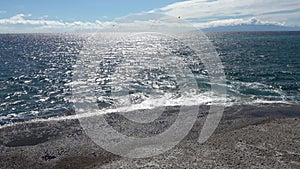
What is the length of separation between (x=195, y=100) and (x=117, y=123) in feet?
45.3

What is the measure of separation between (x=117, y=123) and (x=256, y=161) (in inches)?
665

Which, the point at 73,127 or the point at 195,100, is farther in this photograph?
the point at 195,100

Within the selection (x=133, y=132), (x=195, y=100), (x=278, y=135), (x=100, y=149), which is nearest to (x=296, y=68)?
(x=195, y=100)

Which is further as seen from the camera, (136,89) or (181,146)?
(136,89)

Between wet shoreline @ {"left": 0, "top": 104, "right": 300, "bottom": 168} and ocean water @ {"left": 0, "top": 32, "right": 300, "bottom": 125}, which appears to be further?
ocean water @ {"left": 0, "top": 32, "right": 300, "bottom": 125}

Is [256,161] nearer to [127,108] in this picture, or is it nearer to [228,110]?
[228,110]

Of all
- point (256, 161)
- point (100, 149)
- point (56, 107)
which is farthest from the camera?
point (56, 107)

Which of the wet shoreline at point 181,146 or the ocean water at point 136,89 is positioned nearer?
the wet shoreline at point 181,146

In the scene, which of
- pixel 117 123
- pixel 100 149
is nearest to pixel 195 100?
pixel 117 123

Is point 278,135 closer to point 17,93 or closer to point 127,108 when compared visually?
point 127,108

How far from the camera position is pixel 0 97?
46.5 metres

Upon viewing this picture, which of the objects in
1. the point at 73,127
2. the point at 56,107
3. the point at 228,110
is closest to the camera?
the point at 73,127

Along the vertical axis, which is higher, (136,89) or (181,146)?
(181,146)

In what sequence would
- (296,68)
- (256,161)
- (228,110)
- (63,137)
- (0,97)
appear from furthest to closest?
(296,68) → (0,97) → (228,110) → (63,137) → (256,161)
